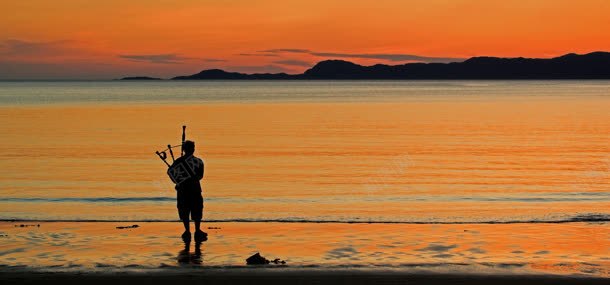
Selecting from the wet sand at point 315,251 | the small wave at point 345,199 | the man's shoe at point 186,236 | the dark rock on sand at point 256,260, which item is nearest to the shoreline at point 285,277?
the wet sand at point 315,251

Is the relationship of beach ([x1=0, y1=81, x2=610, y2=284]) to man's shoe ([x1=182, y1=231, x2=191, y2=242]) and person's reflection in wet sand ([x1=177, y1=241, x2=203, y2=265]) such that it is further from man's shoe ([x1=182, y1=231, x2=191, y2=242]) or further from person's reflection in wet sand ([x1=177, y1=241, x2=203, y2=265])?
man's shoe ([x1=182, y1=231, x2=191, y2=242])

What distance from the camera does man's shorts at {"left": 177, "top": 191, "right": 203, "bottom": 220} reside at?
13.9 meters

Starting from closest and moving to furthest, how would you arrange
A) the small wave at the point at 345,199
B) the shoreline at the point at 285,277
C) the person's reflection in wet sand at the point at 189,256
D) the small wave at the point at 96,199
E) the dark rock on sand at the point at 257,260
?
the shoreline at the point at 285,277 < the dark rock on sand at the point at 257,260 < the person's reflection in wet sand at the point at 189,256 < the small wave at the point at 345,199 < the small wave at the point at 96,199

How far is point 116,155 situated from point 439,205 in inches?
690

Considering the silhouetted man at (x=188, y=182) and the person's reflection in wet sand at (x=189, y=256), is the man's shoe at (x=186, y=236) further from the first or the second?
the person's reflection in wet sand at (x=189, y=256)

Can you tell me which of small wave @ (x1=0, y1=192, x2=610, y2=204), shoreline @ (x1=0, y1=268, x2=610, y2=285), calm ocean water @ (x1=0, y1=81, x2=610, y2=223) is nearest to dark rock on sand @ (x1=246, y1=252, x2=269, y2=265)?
shoreline @ (x1=0, y1=268, x2=610, y2=285)

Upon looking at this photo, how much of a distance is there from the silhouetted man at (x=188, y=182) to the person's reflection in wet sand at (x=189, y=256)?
66cm

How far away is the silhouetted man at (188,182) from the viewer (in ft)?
Answer: 44.7

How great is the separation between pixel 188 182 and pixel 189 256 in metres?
1.67

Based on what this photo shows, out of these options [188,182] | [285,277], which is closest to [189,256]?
[188,182]

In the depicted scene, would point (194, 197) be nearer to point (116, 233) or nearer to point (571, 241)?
point (116, 233)

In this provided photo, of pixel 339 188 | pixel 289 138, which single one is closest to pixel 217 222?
pixel 339 188

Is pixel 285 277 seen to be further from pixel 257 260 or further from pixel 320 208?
pixel 320 208

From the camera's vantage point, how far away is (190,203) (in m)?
14.0
